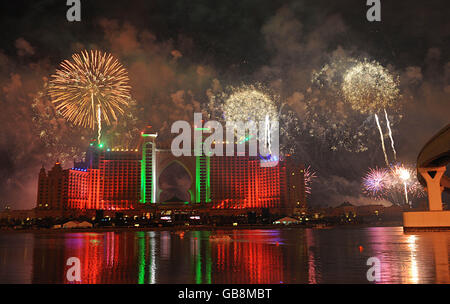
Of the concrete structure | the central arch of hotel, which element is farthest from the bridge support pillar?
the central arch of hotel

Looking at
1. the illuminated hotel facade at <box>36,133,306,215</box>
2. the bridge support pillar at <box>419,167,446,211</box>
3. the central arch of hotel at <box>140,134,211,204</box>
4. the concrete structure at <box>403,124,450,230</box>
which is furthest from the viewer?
the central arch of hotel at <box>140,134,211,204</box>

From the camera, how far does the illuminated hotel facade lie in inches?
6412

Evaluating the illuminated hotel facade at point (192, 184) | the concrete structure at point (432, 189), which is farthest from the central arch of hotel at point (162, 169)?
the concrete structure at point (432, 189)

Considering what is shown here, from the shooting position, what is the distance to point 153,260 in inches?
871

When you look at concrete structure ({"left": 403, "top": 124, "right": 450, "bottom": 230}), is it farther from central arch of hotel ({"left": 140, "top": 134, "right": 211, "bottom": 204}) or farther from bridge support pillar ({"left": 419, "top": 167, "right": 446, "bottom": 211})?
central arch of hotel ({"left": 140, "top": 134, "right": 211, "bottom": 204})

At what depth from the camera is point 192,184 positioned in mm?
174750

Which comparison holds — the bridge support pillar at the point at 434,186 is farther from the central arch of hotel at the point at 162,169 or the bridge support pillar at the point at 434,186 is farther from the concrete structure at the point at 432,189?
the central arch of hotel at the point at 162,169

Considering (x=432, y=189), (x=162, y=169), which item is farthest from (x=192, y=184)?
(x=432, y=189)

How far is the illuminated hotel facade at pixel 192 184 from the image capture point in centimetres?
16288

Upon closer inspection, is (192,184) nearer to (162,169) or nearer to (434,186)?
(162,169)

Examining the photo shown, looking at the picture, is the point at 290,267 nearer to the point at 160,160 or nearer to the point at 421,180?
the point at 421,180
